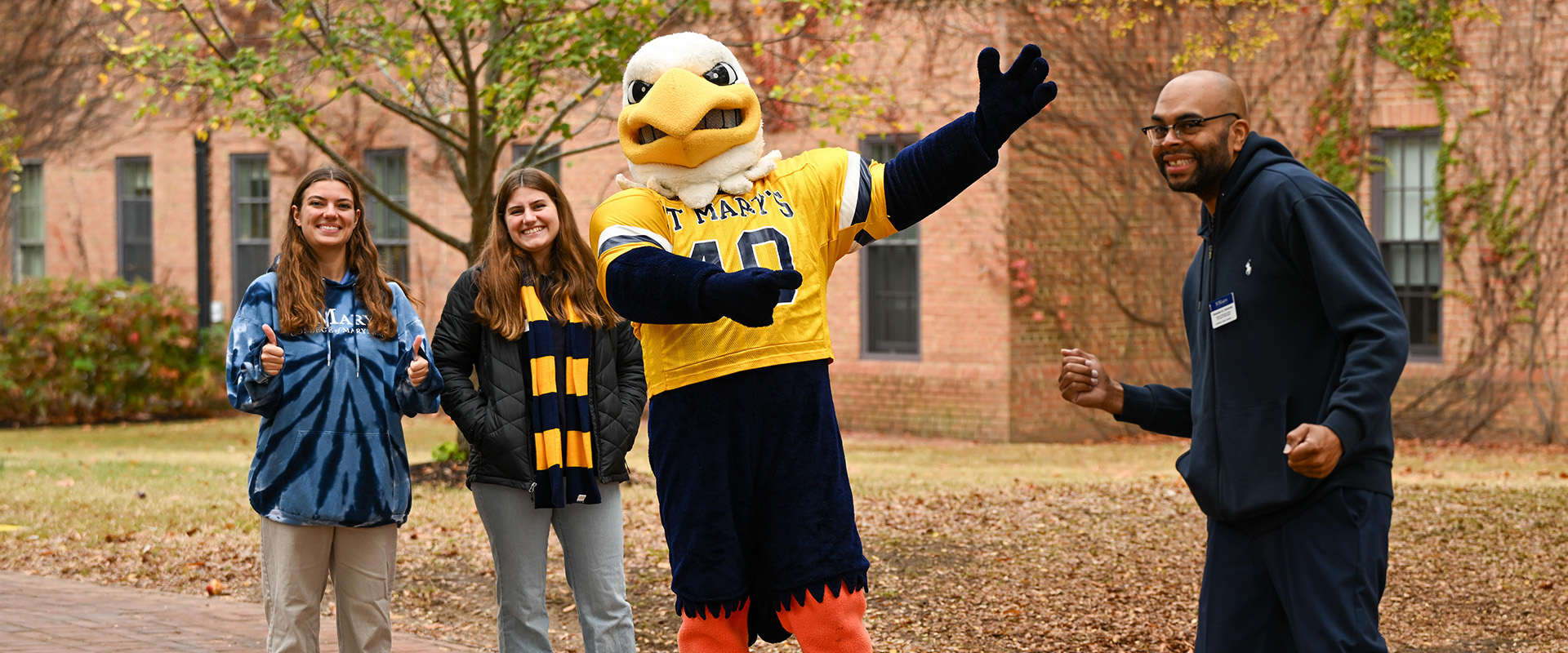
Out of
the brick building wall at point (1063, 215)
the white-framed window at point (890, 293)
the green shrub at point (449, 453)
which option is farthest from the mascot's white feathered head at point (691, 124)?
the white-framed window at point (890, 293)

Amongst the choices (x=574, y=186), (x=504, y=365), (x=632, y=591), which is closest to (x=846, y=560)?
(x=504, y=365)

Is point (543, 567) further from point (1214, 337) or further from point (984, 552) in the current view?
point (984, 552)

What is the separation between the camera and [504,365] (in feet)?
16.3

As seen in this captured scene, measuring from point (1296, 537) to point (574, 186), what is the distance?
15.0m

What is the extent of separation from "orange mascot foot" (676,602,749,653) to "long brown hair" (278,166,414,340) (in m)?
1.58

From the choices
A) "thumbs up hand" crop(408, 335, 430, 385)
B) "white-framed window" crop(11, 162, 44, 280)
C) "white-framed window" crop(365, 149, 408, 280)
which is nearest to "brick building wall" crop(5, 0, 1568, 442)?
"white-framed window" crop(365, 149, 408, 280)

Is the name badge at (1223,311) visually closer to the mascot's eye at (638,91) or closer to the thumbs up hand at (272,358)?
the mascot's eye at (638,91)

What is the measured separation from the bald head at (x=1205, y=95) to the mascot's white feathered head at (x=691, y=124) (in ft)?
3.34

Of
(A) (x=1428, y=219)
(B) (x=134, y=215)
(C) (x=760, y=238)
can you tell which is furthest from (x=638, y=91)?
(B) (x=134, y=215)

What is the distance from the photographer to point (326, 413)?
4.45 m

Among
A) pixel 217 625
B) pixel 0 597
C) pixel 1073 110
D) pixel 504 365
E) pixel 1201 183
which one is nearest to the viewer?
pixel 1201 183

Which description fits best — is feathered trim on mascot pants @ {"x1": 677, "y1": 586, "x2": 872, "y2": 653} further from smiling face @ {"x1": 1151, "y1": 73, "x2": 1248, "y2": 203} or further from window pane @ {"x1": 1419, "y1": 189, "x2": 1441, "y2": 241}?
window pane @ {"x1": 1419, "y1": 189, "x2": 1441, "y2": 241}

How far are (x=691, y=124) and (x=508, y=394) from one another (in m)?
1.66

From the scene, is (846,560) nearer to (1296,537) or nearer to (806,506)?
(806,506)
